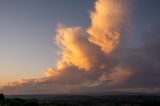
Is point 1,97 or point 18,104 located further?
point 1,97

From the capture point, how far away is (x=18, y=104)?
9188 centimetres

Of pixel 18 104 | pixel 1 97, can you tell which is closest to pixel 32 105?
→ pixel 18 104

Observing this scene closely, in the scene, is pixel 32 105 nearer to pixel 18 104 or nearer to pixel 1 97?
pixel 18 104

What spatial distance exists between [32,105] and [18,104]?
14.1 feet

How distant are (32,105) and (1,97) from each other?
105 ft

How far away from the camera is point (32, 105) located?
9119cm

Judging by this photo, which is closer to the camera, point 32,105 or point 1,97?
Result: point 32,105

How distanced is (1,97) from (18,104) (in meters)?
29.6

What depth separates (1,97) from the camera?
11894cm
